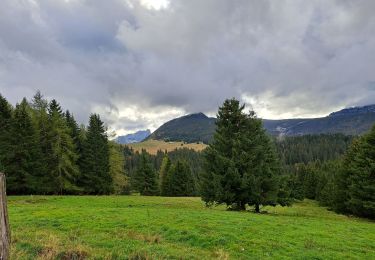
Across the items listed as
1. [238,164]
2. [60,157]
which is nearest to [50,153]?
[60,157]

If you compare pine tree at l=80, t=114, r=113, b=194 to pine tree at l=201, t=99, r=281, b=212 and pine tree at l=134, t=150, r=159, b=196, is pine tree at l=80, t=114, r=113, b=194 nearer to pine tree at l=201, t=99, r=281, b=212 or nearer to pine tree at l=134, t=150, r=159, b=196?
pine tree at l=134, t=150, r=159, b=196

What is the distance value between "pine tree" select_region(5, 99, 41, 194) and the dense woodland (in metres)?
0.14

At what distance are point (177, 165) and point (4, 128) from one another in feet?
152

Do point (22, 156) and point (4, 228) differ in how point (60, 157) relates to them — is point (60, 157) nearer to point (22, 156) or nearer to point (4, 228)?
point (22, 156)

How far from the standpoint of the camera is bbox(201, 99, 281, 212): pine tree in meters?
32.6

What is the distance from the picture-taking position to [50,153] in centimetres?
5581

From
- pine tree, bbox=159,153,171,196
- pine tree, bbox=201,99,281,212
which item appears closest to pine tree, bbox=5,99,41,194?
pine tree, bbox=201,99,281,212

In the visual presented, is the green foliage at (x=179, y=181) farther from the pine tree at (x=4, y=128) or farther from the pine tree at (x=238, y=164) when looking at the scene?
the pine tree at (x=238, y=164)

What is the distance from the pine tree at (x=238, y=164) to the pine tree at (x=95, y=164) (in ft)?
111

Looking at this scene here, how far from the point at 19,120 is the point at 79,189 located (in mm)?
16413

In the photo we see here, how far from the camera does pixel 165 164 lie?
9638 cm

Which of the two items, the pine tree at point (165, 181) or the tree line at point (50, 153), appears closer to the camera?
the tree line at point (50, 153)

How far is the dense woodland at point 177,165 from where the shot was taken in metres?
33.5

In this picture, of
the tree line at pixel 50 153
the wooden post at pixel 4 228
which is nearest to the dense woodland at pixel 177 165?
the tree line at pixel 50 153
